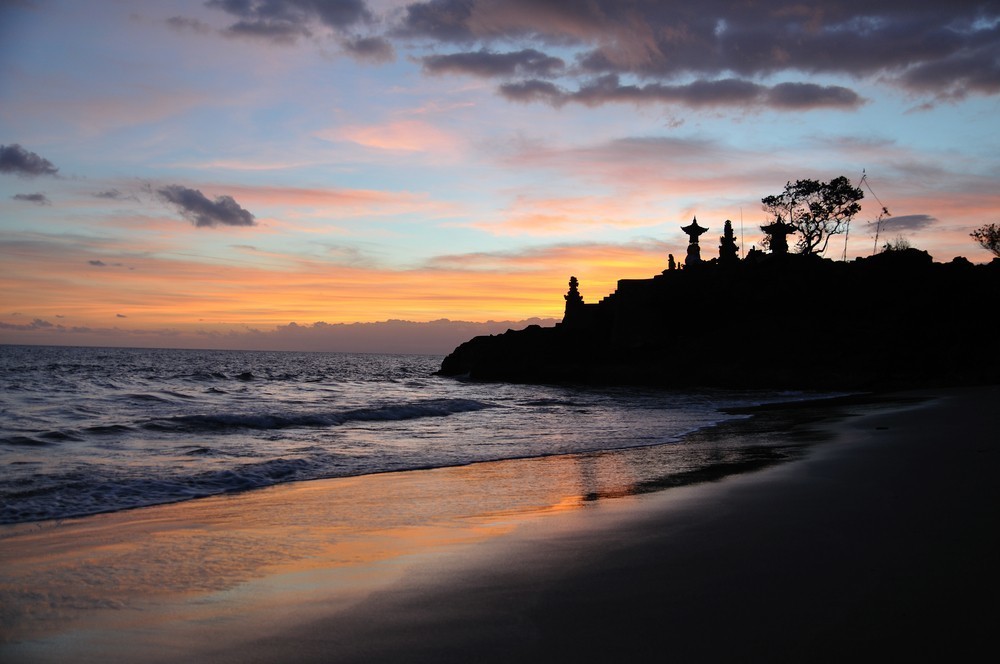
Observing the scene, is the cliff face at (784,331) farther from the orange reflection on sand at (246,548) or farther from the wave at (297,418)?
the orange reflection on sand at (246,548)

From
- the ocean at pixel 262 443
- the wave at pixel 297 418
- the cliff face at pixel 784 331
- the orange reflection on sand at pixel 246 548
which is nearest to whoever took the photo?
the orange reflection on sand at pixel 246 548

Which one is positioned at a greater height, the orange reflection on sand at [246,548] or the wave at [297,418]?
the orange reflection on sand at [246,548]

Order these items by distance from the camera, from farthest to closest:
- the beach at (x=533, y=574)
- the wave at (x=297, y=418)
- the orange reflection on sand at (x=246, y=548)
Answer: the wave at (x=297, y=418) → the orange reflection on sand at (x=246, y=548) → the beach at (x=533, y=574)

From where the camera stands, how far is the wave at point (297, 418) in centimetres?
1888

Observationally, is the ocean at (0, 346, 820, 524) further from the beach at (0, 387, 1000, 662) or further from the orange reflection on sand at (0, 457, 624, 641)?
the beach at (0, 387, 1000, 662)

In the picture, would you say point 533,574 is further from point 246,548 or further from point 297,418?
point 297,418

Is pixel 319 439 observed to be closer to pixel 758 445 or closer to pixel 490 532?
pixel 758 445

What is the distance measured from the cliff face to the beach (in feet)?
114

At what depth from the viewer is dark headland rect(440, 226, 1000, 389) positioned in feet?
134

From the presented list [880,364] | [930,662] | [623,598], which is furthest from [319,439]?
[880,364]

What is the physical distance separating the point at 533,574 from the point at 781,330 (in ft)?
152

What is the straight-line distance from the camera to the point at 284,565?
5984mm

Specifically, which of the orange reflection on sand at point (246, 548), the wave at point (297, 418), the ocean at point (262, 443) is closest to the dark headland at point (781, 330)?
the ocean at point (262, 443)

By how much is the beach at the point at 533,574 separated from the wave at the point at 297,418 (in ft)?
32.9
